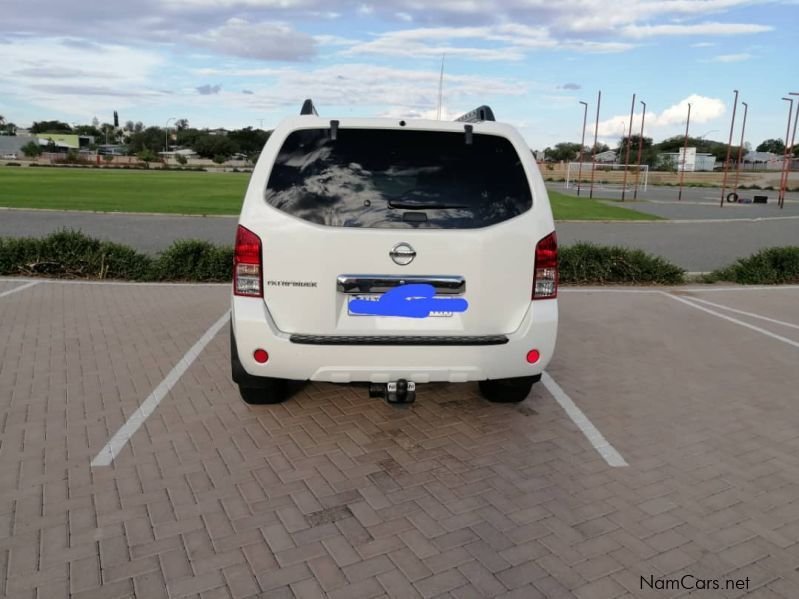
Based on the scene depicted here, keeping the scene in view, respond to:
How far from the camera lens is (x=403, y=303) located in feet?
11.8

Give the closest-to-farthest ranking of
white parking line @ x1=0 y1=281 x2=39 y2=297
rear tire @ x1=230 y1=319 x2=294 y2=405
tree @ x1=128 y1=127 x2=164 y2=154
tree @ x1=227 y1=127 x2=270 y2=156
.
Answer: rear tire @ x1=230 y1=319 x2=294 y2=405 → white parking line @ x1=0 y1=281 x2=39 y2=297 → tree @ x1=227 y1=127 x2=270 y2=156 → tree @ x1=128 y1=127 x2=164 y2=154

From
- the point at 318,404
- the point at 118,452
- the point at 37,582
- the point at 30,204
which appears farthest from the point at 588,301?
the point at 30,204

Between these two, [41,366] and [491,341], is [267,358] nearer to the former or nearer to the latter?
[491,341]

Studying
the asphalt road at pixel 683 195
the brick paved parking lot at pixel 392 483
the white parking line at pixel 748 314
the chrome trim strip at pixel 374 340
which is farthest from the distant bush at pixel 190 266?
the asphalt road at pixel 683 195

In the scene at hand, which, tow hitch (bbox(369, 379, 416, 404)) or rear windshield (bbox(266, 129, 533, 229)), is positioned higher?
rear windshield (bbox(266, 129, 533, 229))

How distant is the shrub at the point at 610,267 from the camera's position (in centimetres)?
998

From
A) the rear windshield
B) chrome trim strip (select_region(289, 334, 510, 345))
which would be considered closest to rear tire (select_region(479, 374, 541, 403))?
chrome trim strip (select_region(289, 334, 510, 345))

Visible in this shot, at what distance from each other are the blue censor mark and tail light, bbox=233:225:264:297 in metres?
0.55

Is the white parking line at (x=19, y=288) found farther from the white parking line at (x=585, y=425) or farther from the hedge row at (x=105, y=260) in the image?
the white parking line at (x=585, y=425)

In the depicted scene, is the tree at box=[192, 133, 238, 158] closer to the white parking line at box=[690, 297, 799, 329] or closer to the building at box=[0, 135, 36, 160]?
the building at box=[0, 135, 36, 160]

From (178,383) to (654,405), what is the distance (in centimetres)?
372

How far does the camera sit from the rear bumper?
359 cm

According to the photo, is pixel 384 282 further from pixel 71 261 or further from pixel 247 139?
pixel 247 139

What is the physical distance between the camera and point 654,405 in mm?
4871
